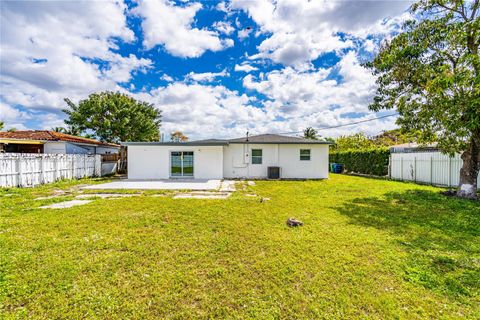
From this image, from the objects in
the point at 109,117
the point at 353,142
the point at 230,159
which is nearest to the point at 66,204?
the point at 230,159

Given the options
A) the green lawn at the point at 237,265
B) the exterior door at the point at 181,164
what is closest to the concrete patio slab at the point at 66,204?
the green lawn at the point at 237,265

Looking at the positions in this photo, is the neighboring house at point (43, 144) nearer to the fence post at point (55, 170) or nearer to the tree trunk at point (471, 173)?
the fence post at point (55, 170)

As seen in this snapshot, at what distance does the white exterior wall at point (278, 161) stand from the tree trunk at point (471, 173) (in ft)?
22.2

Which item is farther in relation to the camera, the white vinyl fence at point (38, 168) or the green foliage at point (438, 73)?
the white vinyl fence at point (38, 168)

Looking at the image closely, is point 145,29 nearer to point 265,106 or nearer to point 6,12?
point 6,12

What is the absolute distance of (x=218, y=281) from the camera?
2.69 m

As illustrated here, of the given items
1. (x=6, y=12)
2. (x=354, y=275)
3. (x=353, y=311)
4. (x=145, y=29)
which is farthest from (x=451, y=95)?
(x=6, y=12)

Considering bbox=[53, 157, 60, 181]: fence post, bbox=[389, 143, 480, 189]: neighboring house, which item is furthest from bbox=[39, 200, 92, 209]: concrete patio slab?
bbox=[389, 143, 480, 189]: neighboring house

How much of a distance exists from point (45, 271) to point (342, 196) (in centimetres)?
842

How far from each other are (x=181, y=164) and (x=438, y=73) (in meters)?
12.7

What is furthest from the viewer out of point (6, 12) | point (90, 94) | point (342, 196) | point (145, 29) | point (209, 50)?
point (90, 94)

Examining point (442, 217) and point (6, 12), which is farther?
point (6, 12)

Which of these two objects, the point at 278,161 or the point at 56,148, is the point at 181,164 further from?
the point at 56,148

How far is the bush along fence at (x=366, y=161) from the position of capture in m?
15.2
